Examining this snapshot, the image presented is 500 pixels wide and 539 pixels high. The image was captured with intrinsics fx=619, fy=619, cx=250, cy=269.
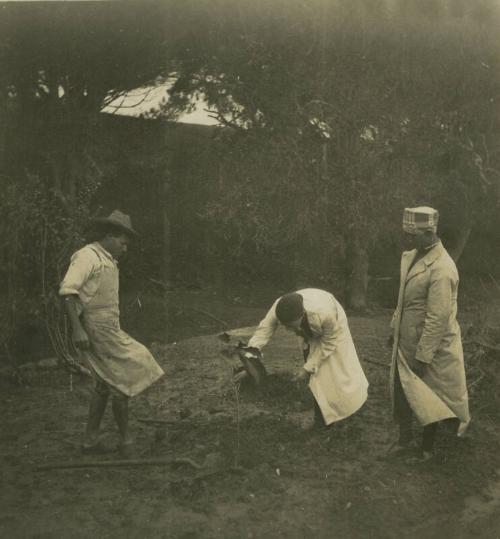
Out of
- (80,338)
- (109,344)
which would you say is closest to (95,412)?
(109,344)

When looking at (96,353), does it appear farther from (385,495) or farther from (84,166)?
(84,166)

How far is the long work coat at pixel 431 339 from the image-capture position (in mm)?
4141

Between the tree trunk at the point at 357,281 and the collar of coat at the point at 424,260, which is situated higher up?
the collar of coat at the point at 424,260

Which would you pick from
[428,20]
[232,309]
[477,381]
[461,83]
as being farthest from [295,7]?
[477,381]

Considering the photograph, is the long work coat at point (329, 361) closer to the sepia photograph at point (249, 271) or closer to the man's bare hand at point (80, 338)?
the sepia photograph at point (249, 271)

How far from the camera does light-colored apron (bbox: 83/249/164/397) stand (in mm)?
4305

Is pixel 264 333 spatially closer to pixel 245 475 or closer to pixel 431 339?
pixel 245 475

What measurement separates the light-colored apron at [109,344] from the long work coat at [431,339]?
1888mm

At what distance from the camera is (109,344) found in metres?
4.34

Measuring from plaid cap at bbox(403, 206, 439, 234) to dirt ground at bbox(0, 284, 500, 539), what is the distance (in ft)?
5.40

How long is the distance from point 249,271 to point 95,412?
11.8 m

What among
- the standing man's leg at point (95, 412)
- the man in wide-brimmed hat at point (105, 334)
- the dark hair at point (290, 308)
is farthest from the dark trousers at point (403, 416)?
the standing man's leg at point (95, 412)

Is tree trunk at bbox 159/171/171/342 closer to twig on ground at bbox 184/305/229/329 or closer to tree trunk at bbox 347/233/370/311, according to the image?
twig on ground at bbox 184/305/229/329

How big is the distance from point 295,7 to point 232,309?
637 centimetres
